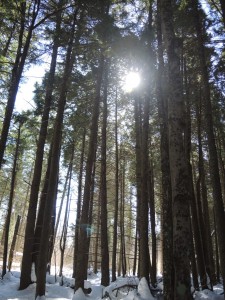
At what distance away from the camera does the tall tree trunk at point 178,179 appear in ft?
16.3

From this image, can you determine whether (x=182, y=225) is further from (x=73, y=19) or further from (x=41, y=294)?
(x=73, y=19)

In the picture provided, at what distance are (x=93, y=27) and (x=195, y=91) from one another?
19.8 ft

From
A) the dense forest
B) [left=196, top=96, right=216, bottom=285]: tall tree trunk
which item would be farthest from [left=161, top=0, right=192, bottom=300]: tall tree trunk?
[left=196, top=96, right=216, bottom=285]: tall tree trunk

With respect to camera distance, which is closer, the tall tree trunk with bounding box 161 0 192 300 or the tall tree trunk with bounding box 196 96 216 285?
the tall tree trunk with bounding box 161 0 192 300

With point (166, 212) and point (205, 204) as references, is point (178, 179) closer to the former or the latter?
point (166, 212)

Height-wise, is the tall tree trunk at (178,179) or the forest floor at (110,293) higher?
the tall tree trunk at (178,179)

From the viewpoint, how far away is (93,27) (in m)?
11.3

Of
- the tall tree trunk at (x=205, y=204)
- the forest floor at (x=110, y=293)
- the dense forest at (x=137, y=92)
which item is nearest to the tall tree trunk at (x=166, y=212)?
the dense forest at (x=137, y=92)

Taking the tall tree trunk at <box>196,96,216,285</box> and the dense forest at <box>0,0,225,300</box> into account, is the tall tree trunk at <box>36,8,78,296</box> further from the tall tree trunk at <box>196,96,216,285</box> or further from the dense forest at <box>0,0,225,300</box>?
the tall tree trunk at <box>196,96,216,285</box>

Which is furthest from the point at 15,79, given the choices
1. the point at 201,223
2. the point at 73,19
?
the point at 201,223

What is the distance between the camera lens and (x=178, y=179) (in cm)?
550

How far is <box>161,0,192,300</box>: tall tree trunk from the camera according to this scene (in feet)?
16.3

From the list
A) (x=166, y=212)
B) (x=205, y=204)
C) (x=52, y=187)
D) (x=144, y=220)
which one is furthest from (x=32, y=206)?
(x=205, y=204)

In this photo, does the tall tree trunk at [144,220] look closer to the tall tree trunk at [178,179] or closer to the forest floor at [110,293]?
the forest floor at [110,293]
